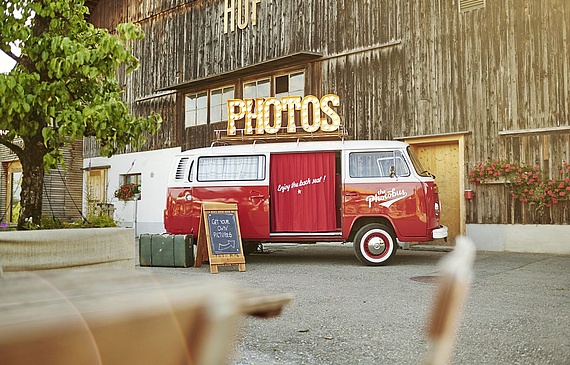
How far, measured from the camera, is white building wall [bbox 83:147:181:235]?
1877 cm

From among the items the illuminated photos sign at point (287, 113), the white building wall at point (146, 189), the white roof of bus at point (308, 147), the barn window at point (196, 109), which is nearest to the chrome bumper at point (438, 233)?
the white roof of bus at point (308, 147)

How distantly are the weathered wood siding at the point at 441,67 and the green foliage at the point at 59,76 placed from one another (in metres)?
8.24

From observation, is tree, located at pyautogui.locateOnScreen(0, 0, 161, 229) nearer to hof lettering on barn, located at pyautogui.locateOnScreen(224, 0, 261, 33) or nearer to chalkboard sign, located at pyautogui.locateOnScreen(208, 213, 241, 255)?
chalkboard sign, located at pyautogui.locateOnScreen(208, 213, 241, 255)

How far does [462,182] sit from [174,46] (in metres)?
11.6

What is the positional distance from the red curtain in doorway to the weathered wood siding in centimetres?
386

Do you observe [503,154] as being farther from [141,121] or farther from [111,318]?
[111,318]

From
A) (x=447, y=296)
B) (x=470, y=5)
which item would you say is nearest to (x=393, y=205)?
(x=470, y=5)

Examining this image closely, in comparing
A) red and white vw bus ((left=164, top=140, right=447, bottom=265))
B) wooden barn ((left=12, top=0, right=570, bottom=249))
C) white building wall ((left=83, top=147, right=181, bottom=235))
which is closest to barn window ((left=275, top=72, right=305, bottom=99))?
wooden barn ((left=12, top=0, right=570, bottom=249))

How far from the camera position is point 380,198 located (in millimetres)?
10070

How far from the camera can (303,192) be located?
35.0ft

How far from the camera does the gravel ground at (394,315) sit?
4.19 meters

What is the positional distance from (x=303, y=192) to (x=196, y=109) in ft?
29.8

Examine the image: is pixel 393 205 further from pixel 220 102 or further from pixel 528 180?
pixel 220 102

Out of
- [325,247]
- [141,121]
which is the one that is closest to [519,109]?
[325,247]
